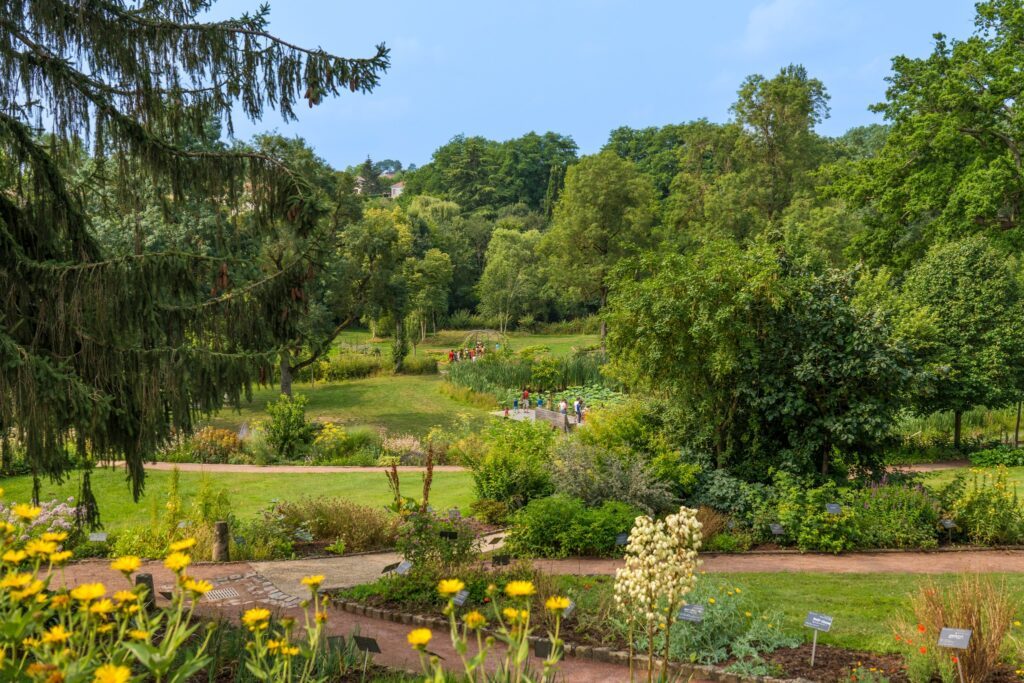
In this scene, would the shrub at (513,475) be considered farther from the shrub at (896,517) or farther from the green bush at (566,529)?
the shrub at (896,517)

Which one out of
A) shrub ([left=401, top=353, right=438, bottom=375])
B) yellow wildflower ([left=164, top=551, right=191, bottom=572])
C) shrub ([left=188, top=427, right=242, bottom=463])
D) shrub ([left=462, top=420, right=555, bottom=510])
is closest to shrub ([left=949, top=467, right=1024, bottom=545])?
shrub ([left=462, top=420, right=555, bottom=510])

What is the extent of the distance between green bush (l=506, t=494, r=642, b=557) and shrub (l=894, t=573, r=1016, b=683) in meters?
4.11

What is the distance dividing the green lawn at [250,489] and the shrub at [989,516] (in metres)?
7.31

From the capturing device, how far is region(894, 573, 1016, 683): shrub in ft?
18.5

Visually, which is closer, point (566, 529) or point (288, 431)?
point (566, 529)

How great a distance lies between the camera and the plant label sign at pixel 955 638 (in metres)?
5.09

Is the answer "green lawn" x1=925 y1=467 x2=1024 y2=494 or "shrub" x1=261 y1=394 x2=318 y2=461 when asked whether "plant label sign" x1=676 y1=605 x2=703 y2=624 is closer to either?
"green lawn" x1=925 y1=467 x2=1024 y2=494

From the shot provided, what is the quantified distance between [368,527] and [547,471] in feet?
9.21

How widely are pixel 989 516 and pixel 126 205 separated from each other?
11239 mm

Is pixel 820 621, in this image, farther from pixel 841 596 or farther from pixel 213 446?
pixel 213 446

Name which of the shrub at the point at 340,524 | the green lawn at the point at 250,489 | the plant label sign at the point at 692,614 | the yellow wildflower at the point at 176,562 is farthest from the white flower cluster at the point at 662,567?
the green lawn at the point at 250,489

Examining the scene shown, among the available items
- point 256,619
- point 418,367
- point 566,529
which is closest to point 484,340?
point 418,367

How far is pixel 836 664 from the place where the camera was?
248 inches

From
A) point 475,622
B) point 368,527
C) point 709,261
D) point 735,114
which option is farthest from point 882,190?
point 475,622
